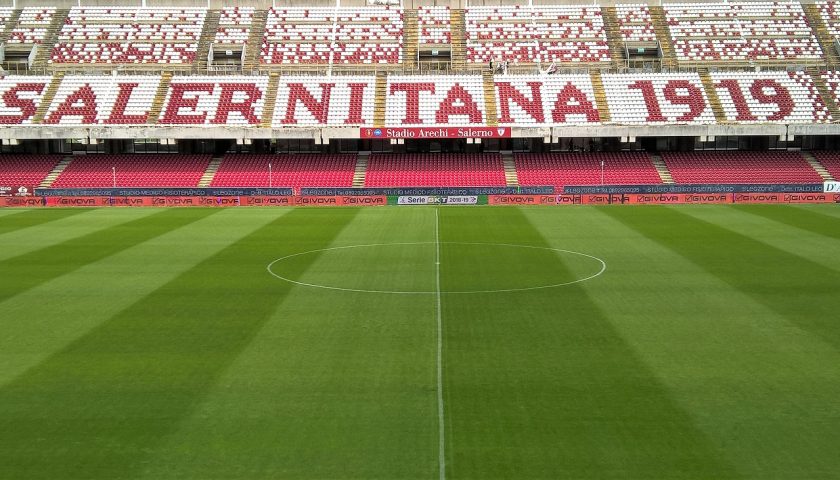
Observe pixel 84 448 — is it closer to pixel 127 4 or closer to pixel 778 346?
pixel 778 346

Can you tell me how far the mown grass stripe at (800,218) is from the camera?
33.8 meters

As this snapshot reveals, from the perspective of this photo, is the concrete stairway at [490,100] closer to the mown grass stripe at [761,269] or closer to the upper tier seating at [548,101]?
the upper tier seating at [548,101]

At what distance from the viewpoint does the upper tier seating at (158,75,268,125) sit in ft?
180

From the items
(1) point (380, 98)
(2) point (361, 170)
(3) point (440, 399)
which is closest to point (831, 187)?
(2) point (361, 170)

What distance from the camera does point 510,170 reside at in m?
53.6

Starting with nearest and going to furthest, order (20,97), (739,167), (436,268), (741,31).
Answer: (436,268) < (739,167) < (20,97) < (741,31)

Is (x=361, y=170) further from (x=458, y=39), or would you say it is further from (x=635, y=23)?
(x=635, y=23)

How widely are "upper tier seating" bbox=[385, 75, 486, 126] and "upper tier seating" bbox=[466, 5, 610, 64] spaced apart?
15.4ft

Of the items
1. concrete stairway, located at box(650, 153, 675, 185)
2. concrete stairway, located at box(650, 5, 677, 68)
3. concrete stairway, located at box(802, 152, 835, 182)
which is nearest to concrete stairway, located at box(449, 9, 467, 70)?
concrete stairway, located at box(650, 5, 677, 68)

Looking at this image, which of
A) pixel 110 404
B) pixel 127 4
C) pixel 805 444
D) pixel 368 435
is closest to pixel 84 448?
pixel 110 404

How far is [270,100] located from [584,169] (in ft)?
78.0

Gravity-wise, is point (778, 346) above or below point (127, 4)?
below

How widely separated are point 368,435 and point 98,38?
6065 cm

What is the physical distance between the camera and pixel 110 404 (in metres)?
13.5
